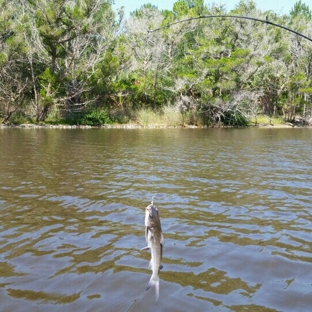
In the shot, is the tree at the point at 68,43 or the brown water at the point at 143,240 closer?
the brown water at the point at 143,240

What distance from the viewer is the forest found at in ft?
131

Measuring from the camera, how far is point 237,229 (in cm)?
733

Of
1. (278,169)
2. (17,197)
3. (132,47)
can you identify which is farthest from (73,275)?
(132,47)

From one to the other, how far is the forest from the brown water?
1138 inches

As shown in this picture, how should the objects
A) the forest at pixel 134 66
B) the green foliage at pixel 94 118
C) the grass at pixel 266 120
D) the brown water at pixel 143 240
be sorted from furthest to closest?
the grass at pixel 266 120, the green foliage at pixel 94 118, the forest at pixel 134 66, the brown water at pixel 143 240

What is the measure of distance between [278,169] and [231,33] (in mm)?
37594

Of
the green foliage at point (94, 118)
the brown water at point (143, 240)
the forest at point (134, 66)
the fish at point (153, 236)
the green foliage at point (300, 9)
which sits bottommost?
the brown water at point (143, 240)

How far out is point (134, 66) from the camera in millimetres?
46969

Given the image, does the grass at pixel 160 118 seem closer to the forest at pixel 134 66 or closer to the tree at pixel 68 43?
the forest at pixel 134 66

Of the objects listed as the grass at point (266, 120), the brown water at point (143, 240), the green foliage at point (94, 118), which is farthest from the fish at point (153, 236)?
the grass at point (266, 120)

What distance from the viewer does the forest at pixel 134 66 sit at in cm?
4003

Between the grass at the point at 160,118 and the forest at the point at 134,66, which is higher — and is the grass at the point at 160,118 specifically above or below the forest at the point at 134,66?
below

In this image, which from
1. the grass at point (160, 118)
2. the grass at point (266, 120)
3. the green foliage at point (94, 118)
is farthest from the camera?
the grass at point (266, 120)

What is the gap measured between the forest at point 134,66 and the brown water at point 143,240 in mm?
28915
